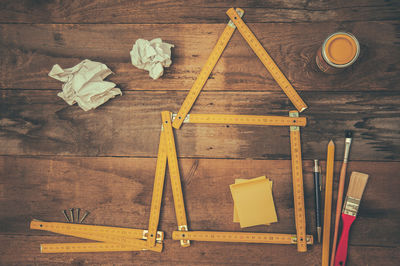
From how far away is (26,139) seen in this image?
1.72 meters

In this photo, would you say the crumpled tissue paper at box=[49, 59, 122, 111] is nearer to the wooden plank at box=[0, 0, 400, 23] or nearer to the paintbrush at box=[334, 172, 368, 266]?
the wooden plank at box=[0, 0, 400, 23]

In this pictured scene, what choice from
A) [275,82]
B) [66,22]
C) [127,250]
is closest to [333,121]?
[275,82]

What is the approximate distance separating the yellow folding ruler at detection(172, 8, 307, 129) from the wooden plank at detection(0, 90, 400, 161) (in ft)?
0.15

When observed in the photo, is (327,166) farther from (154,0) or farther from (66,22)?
(66,22)

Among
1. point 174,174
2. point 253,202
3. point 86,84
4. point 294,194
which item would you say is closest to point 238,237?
point 253,202

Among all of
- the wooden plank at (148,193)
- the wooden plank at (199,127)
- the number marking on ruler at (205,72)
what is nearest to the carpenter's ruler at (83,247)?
the wooden plank at (148,193)

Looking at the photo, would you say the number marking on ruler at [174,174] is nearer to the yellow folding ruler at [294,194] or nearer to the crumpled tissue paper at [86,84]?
the yellow folding ruler at [294,194]

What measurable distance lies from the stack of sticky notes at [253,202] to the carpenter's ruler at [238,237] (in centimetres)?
6

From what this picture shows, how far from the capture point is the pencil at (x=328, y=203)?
1570mm

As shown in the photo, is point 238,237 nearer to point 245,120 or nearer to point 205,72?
point 245,120

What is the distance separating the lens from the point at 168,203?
1647 mm

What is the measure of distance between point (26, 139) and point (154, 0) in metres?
1.21

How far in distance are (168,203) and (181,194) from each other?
0.35 feet

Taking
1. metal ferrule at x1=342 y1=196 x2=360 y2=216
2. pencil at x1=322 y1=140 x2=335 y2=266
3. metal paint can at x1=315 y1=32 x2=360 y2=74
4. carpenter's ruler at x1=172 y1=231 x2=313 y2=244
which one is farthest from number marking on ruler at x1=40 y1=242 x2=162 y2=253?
metal paint can at x1=315 y1=32 x2=360 y2=74
